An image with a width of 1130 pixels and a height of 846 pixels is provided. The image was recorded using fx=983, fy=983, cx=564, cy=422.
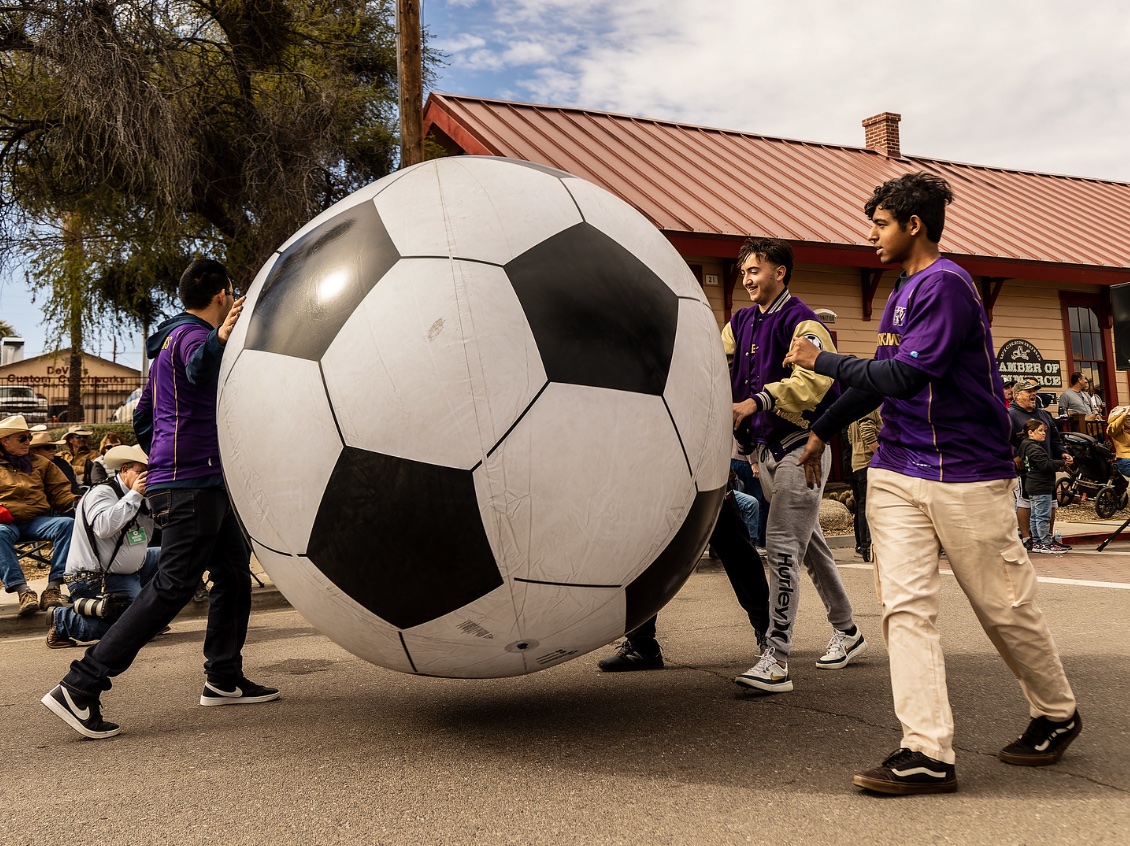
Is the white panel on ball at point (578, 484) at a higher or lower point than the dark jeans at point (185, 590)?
higher

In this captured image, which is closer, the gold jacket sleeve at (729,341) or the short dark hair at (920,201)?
the short dark hair at (920,201)

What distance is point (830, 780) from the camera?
3.01 m

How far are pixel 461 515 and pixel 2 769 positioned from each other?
6.63ft

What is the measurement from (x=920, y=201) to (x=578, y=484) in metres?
1.51

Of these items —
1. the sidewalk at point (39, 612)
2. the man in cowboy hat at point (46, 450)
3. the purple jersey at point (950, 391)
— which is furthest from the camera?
the man in cowboy hat at point (46, 450)

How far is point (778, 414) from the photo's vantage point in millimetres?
4258

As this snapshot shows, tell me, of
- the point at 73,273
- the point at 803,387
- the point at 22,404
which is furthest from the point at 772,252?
the point at 22,404

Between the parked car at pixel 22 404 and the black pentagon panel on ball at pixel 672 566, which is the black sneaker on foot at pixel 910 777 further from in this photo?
the parked car at pixel 22 404

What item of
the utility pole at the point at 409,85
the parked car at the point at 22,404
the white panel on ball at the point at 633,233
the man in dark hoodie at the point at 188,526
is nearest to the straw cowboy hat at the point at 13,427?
the man in dark hoodie at the point at 188,526

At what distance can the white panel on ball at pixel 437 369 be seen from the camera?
2834mm

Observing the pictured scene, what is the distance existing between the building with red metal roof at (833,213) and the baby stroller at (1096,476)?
3.61 m

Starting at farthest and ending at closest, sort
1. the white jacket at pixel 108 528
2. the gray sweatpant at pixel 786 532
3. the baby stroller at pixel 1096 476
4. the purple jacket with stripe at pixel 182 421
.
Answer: the baby stroller at pixel 1096 476
the white jacket at pixel 108 528
the gray sweatpant at pixel 786 532
the purple jacket with stripe at pixel 182 421

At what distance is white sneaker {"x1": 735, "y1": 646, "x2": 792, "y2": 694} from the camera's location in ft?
13.5

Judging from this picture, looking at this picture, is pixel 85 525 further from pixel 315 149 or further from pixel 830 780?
pixel 315 149
